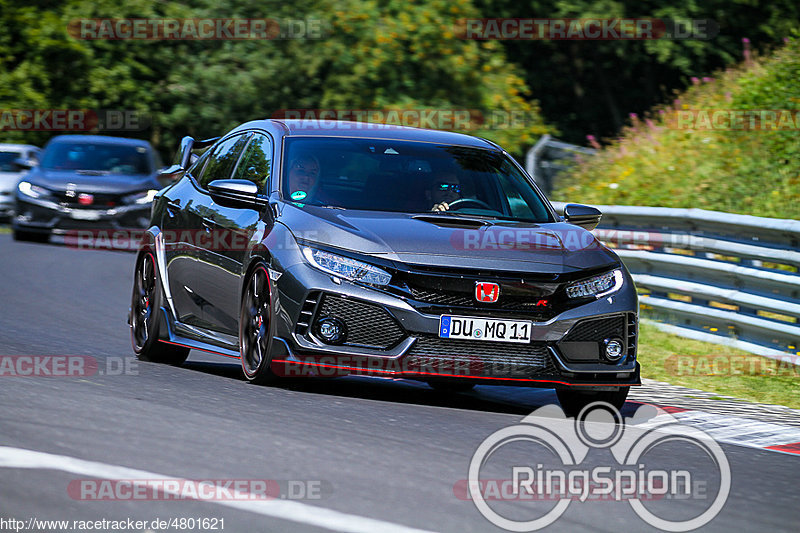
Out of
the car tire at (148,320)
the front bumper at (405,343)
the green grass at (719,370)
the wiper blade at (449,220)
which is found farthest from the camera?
the green grass at (719,370)

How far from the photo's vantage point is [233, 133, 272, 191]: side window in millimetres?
8930

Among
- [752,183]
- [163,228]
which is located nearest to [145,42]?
[752,183]

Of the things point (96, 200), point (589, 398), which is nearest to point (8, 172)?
point (96, 200)

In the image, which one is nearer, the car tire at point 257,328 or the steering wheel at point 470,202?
the car tire at point 257,328

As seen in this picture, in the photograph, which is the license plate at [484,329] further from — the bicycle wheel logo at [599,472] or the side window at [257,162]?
the side window at [257,162]

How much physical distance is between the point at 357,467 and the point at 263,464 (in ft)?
1.28

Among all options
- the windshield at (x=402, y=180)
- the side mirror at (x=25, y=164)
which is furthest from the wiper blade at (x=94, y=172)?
the windshield at (x=402, y=180)

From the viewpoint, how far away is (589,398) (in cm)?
831

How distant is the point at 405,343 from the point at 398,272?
1.23ft

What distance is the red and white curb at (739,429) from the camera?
769cm

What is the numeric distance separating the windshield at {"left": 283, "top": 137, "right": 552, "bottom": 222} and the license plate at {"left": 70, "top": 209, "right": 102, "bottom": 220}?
13.7 metres

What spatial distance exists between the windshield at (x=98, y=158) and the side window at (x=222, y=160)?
44.0 feet

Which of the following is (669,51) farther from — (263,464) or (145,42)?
(263,464)

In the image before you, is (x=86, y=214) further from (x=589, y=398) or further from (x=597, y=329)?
(x=597, y=329)
